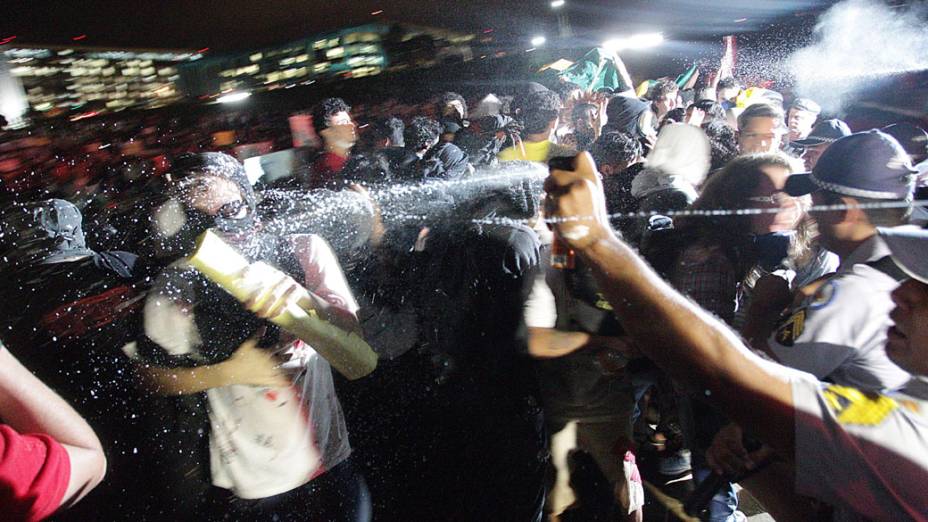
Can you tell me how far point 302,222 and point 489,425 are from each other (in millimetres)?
1552

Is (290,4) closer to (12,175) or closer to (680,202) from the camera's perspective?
(680,202)

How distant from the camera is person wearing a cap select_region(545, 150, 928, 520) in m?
0.77

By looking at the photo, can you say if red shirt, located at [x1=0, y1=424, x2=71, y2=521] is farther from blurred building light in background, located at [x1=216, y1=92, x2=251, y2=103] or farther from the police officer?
blurred building light in background, located at [x1=216, y1=92, x2=251, y2=103]

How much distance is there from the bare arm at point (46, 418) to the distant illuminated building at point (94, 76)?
6.25ft

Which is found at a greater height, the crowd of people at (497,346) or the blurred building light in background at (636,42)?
the blurred building light in background at (636,42)

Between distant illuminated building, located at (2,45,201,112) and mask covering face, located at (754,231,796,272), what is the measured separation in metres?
3.16

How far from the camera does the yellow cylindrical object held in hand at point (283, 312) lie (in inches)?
47.6

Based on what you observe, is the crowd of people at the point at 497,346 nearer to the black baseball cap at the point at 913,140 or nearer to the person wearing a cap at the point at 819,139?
the black baseball cap at the point at 913,140

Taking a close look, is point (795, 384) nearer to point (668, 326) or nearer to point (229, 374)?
point (668, 326)

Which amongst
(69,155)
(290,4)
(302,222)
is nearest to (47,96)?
(69,155)

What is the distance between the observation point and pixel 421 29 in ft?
8.38

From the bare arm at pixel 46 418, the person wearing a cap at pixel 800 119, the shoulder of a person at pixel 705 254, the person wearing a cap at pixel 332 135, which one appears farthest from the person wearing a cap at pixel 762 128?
the bare arm at pixel 46 418

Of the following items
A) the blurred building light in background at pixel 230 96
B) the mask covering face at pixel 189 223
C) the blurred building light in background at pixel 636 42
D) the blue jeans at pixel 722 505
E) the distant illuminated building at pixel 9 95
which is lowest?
the blue jeans at pixel 722 505

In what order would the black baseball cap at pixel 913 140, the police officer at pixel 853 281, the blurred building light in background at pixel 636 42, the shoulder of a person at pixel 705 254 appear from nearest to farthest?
the police officer at pixel 853 281
the shoulder of a person at pixel 705 254
the black baseball cap at pixel 913 140
the blurred building light in background at pixel 636 42
